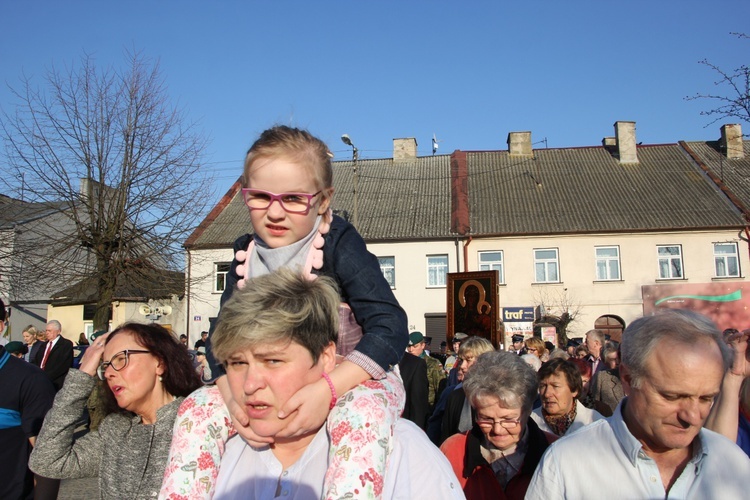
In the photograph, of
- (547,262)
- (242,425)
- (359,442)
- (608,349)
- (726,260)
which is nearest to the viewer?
(359,442)

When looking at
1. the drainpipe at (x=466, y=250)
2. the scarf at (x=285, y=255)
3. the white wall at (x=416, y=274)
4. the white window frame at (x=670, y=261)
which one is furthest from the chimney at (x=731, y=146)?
the scarf at (x=285, y=255)

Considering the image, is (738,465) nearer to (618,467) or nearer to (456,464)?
(618,467)

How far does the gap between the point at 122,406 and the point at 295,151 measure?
188cm

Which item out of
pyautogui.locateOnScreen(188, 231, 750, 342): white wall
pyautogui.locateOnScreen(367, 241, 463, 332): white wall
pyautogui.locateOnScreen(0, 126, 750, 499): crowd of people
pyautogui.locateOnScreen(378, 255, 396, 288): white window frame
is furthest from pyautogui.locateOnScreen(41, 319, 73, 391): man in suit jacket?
pyautogui.locateOnScreen(378, 255, 396, 288): white window frame

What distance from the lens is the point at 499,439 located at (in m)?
3.88

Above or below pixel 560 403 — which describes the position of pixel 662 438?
above

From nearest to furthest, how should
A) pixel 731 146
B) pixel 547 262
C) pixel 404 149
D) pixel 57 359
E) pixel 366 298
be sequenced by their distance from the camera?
pixel 366 298 < pixel 57 359 < pixel 547 262 < pixel 731 146 < pixel 404 149

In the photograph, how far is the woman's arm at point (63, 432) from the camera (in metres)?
3.55

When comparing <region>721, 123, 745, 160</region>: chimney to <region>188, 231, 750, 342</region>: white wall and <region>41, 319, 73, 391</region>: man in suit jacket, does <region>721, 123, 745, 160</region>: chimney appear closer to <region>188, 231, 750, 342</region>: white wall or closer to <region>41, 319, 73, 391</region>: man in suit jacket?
<region>188, 231, 750, 342</region>: white wall

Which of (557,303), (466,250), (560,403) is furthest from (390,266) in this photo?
(560,403)

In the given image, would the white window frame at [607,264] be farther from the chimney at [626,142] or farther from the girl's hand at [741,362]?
the girl's hand at [741,362]

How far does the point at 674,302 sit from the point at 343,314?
30.3 meters

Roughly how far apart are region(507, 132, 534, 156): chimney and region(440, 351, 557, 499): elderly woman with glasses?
3372 centimetres

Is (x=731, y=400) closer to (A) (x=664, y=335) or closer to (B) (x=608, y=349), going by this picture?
(A) (x=664, y=335)
